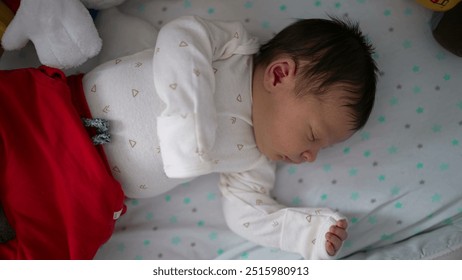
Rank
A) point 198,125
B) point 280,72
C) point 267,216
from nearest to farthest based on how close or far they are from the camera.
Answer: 1. point 198,125
2. point 280,72
3. point 267,216

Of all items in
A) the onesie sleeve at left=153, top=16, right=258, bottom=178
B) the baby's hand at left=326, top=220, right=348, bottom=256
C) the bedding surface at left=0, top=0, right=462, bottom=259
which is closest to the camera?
the onesie sleeve at left=153, top=16, right=258, bottom=178

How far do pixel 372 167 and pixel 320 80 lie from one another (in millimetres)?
397

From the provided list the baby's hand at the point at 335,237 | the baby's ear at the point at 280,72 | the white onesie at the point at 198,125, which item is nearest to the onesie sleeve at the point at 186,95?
the white onesie at the point at 198,125

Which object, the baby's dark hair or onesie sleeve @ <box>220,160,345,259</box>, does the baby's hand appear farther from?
the baby's dark hair

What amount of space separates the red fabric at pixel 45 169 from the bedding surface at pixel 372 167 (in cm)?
24

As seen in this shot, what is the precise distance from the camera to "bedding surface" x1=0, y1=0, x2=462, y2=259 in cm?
140

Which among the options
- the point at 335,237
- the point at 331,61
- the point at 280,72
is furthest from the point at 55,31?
the point at 335,237

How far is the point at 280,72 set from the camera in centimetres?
119

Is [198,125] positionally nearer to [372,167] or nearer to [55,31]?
[55,31]

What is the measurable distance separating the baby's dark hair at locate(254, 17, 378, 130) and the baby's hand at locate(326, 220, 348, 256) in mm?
272

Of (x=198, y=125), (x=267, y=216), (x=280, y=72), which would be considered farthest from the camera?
(x=267, y=216)

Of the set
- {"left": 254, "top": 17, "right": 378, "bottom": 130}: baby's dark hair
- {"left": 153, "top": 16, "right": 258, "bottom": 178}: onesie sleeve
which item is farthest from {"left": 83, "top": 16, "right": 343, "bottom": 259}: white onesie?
{"left": 254, "top": 17, "right": 378, "bottom": 130}: baby's dark hair

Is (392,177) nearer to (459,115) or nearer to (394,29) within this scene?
(459,115)

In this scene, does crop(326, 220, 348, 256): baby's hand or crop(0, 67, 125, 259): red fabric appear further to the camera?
crop(326, 220, 348, 256): baby's hand
